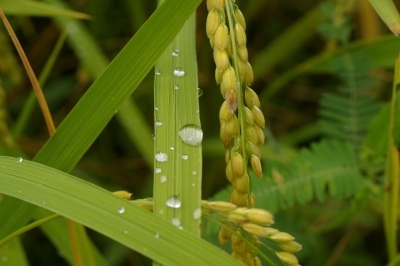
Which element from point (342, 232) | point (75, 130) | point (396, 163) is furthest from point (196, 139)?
point (342, 232)

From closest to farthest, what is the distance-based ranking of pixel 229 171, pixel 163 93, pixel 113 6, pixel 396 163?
pixel 229 171 → pixel 163 93 → pixel 396 163 → pixel 113 6

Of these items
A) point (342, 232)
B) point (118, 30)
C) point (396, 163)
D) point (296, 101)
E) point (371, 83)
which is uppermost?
point (118, 30)

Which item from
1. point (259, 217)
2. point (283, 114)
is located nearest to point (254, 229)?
point (259, 217)

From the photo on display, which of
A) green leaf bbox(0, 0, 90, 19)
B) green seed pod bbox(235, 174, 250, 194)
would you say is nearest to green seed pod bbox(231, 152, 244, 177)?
green seed pod bbox(235, 174, 250, 194)

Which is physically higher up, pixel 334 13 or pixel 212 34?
pixel 334 13

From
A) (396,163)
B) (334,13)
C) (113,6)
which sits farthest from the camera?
(113,6)

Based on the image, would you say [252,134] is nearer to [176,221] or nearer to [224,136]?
[224,136]

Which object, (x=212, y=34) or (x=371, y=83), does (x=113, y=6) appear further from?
(x=212, y=34)
